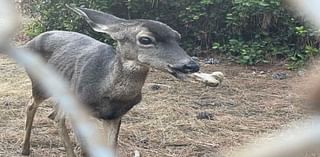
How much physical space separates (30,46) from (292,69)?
378 centimetres

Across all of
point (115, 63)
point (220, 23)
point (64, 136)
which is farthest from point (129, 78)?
point (220, 23)

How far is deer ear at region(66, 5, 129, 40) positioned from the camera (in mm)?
2766

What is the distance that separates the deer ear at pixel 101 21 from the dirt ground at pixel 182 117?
3.27 feet

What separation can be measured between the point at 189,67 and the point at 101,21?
520mm

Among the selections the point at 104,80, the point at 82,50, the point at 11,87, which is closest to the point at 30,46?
the point at 82,50

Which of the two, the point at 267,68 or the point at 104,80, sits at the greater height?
the point at 104,80

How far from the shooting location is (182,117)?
4.93 metres

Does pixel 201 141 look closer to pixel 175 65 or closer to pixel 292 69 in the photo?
pixel 175 65

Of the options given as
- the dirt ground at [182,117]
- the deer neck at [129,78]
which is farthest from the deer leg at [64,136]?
the deer neck at [129,78]

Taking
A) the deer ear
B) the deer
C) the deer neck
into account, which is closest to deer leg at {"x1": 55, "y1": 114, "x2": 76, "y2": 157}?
the deer

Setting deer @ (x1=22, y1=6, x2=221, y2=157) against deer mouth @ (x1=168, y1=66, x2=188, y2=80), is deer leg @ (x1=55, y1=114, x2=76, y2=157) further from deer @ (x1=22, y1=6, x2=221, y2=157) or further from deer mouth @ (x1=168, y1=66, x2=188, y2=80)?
deer mouth @ (x1=168, y1=66, x2=188, y2=80)

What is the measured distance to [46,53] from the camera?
148 inches

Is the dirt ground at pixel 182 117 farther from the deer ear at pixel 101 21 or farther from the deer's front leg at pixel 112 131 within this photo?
the deer ear at pixel 101 21

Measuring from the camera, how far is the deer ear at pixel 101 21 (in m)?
2.77
